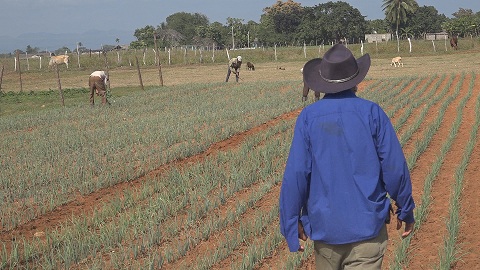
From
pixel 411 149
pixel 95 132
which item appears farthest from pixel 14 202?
pixel 411 149

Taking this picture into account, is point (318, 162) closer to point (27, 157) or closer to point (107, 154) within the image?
point (107, 154)

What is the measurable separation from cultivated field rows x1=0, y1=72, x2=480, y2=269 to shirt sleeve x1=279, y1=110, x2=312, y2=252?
1.57 m

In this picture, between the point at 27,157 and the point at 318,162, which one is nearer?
the point at 318,162

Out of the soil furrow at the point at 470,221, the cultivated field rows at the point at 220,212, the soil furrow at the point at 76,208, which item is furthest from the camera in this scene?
the soil furrow at the point at 76,208

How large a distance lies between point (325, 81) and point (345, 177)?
526mm

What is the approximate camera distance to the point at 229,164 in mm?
8164

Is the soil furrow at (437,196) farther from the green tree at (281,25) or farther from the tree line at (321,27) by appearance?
the green tree at (281,25)

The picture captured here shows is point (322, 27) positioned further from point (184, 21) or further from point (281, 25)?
point (184, 21)

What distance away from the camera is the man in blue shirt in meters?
2.75

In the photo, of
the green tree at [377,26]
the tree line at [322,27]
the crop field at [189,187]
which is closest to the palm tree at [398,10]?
the tree line at [322,27]

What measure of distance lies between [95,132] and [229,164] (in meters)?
4.35

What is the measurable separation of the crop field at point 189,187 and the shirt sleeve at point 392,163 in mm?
1616

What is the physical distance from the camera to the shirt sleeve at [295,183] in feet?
9.21

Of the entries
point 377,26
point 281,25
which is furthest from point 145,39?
point 377,26
